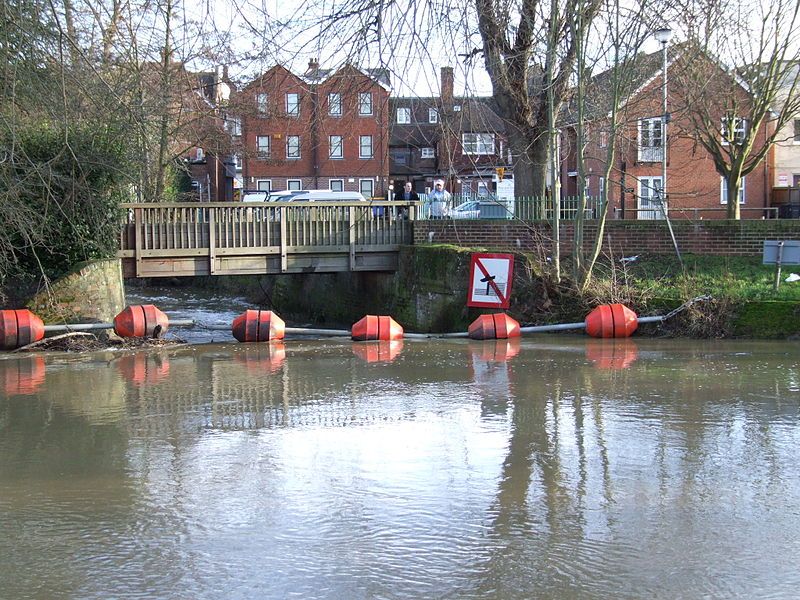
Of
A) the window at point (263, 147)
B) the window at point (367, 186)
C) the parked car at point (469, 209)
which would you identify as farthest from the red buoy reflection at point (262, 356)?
the window at point (367, 186)

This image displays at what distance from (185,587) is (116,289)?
14.5 m

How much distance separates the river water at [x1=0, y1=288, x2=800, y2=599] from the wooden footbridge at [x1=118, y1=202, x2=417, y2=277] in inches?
348

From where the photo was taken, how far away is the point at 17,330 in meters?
15.4

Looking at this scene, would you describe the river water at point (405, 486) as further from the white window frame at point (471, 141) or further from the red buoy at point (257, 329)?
the red buoy at point (257, 329)

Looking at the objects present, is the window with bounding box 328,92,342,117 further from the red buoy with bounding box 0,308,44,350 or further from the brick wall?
the brick wall

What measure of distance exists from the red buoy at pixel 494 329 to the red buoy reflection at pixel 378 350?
1336 mm

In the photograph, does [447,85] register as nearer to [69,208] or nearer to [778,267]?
[778,267]

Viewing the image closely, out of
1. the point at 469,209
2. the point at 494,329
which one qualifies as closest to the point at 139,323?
the point at 494,329

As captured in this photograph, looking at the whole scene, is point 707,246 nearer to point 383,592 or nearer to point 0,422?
point 0,422

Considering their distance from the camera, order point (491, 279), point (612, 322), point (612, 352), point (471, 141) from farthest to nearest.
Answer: point (491, 279)
point (612, 322)
point (612, 352)
point (471, 141)

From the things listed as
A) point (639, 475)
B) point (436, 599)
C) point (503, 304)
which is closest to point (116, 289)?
point (503, 304)

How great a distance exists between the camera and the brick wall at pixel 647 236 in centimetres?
1916

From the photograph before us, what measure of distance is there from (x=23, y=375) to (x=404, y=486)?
305 inches

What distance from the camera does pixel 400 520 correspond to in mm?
5918
